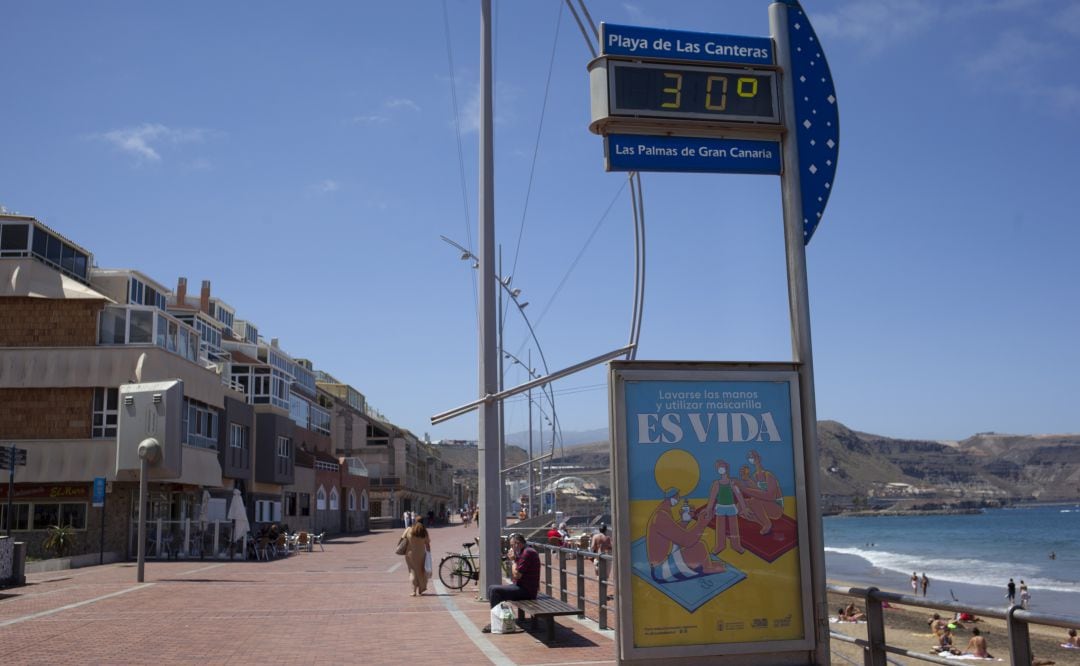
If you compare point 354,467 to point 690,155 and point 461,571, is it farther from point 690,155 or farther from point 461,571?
point 690,155

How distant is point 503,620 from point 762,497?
4.77 metres

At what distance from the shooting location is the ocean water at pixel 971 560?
54.3m

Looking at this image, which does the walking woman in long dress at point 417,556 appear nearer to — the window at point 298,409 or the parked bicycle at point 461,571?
the parked bicycle at point 461,571

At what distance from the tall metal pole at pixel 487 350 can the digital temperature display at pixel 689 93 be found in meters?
7.63

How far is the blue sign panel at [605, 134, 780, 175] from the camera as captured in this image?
877 centimetres

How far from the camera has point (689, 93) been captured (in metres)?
8.84

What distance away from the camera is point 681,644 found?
812cm

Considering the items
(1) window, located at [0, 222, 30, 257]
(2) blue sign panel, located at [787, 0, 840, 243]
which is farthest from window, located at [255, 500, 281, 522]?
(2) blue sign panel, located at [787, 0, 840, 243]

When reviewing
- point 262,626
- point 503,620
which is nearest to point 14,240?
point 262,626

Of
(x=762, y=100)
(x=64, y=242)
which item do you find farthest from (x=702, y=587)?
(x=64, y=242)

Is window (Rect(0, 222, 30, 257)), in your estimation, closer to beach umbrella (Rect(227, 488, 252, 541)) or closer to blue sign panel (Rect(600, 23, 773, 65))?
beach umbrella (Rect(227, 488, 252, 541))

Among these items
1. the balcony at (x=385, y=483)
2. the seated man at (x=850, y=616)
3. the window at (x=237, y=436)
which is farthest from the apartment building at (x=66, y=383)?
the balcony at (x=385, y=483)

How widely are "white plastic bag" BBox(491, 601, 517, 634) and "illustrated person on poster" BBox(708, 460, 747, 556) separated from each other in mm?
4576

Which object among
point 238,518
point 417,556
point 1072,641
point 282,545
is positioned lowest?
point 1072,641
